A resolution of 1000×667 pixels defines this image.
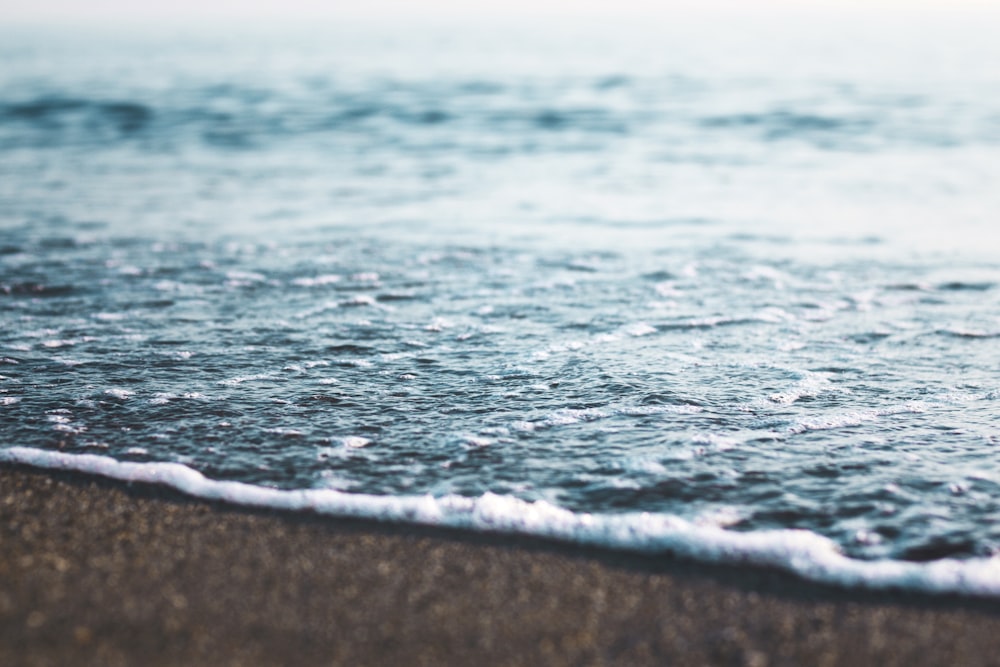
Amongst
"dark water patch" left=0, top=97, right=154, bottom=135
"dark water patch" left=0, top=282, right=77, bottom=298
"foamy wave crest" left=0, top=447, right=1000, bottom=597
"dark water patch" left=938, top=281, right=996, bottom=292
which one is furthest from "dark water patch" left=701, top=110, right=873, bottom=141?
"foamy wave crest" left=0, top=447, right=1000, bottom=597

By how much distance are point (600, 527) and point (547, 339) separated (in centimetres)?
230

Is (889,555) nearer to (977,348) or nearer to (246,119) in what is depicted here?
(977,348)

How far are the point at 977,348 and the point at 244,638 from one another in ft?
13.7

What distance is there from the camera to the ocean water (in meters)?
3.28

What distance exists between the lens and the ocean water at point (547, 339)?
3.28 meters

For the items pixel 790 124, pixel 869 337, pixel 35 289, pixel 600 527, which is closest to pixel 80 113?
pixel 790 124

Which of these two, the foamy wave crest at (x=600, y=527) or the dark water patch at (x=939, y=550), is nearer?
the foamy wave crest at (x=600, y=527)

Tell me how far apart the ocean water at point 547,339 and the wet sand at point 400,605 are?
183 mm

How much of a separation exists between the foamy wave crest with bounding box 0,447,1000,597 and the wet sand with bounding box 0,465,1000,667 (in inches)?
2.7

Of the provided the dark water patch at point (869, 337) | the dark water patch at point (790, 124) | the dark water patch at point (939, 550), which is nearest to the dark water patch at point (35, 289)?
the dark water patch at point (869, 337)

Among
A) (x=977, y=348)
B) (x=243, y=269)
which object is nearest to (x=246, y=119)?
(x=243, y=269)

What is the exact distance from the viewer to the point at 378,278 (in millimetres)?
6773

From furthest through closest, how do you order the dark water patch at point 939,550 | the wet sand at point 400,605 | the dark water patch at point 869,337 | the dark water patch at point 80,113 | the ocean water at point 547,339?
the dark water patch at point 80,113 < the dark water patch at point 869,337 < the ocean water at point 547,339 < the dark water patch at point 939,550 < the wet sand at point 400,605

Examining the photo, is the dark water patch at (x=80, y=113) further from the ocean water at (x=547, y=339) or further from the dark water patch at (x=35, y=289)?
the dark water patch at (x=35, y=289)
